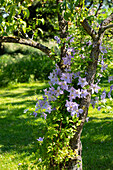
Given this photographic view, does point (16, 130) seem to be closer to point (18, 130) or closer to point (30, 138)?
point (18, 130)

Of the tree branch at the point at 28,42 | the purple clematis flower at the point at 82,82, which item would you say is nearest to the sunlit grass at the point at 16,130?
the tree branch at the point at 28,42

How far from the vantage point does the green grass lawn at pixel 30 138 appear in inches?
152

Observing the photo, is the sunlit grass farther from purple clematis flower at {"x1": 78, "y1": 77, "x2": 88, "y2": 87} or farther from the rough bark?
purple clematis flower at {"x1": 78, "y1": 77, "x2": 88, "y2": 87}

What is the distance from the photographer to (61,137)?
266 centimetres

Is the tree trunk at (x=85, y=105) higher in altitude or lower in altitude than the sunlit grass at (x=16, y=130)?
higher

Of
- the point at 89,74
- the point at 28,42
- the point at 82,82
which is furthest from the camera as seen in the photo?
the point at 28,42

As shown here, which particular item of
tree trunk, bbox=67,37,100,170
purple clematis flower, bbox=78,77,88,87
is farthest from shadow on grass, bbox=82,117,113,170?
purple clematis flower, bbox=78,77,88,87

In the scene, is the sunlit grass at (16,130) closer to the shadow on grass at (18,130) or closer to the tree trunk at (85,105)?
the shadow on grass at (18,130)

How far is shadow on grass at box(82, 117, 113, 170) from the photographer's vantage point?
3845 mm

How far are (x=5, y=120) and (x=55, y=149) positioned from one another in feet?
12.1

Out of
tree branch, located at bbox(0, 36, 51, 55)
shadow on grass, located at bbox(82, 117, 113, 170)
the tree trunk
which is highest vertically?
tree branch, located at bbox(0, 36, 51, 55)

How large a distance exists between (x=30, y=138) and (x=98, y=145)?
56.9 inches

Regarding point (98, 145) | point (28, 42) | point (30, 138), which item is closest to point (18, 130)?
point (30, 138)

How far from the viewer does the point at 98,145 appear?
14.9ft
